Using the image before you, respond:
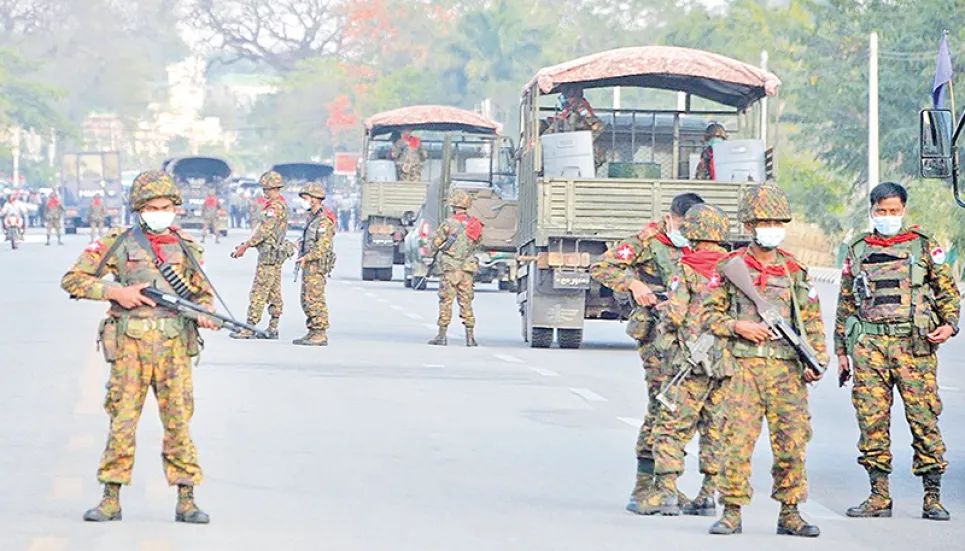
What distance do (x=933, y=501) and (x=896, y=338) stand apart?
0.78 m

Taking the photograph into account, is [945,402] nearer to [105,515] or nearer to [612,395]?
[612,395]

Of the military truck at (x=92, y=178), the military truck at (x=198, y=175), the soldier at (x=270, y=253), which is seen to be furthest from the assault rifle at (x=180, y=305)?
the military truck at (x=92, y=178)

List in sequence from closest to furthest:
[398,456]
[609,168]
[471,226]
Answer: [398,456], [471,226], [609,168]

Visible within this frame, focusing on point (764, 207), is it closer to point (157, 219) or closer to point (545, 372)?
point (157, 219)

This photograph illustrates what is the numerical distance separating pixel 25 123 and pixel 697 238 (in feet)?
317

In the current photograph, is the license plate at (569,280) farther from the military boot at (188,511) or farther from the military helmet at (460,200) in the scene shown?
the military boot at (188,511)

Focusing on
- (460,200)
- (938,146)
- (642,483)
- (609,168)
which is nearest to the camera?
(642,483)

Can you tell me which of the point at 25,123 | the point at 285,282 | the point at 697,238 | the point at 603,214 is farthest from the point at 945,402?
the point at 25,123

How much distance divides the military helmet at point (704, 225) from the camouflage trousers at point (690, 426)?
0.64 meters

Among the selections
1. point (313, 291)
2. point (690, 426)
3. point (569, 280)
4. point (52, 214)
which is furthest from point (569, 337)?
point (52, 214)

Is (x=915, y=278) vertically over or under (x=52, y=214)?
over

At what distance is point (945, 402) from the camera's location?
58.0 ft

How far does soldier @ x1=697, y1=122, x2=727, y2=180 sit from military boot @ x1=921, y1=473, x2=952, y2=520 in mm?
12442

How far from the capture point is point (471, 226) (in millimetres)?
22594
